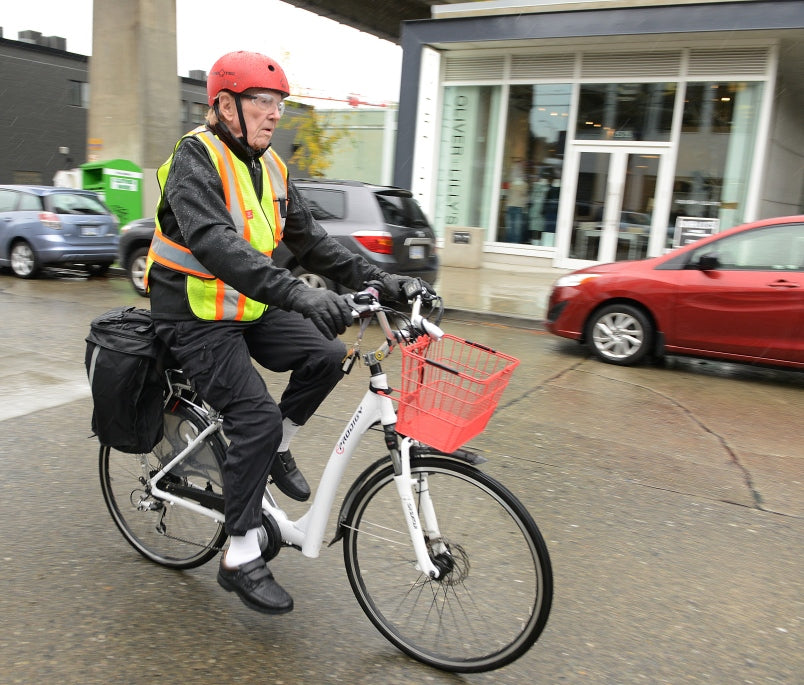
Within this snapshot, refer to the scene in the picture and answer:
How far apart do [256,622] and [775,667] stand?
6.36 ft

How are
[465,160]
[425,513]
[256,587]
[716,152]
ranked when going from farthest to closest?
[465,160] → [716,152] → [256,587] → [425,513]

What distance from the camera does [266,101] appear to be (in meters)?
2.53

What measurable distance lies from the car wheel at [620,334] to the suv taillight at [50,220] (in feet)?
30.0

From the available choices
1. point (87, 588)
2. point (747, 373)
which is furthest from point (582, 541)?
point (747, 373)

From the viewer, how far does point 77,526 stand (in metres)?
3.54

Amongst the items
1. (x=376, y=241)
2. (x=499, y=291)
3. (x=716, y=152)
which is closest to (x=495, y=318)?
(x=376, y=241)

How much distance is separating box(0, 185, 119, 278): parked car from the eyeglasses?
35.9 ft

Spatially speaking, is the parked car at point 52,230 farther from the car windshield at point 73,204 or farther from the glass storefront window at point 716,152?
the glass storefront window at point 716,152

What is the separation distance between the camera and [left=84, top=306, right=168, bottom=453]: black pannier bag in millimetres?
2699

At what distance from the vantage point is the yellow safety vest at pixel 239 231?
2.53m

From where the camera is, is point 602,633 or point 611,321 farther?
point 611,321

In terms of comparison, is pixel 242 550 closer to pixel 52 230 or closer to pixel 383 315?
pixel 383 315

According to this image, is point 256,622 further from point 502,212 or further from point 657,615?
point 502,212

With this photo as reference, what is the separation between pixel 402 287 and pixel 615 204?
13.5 meters
